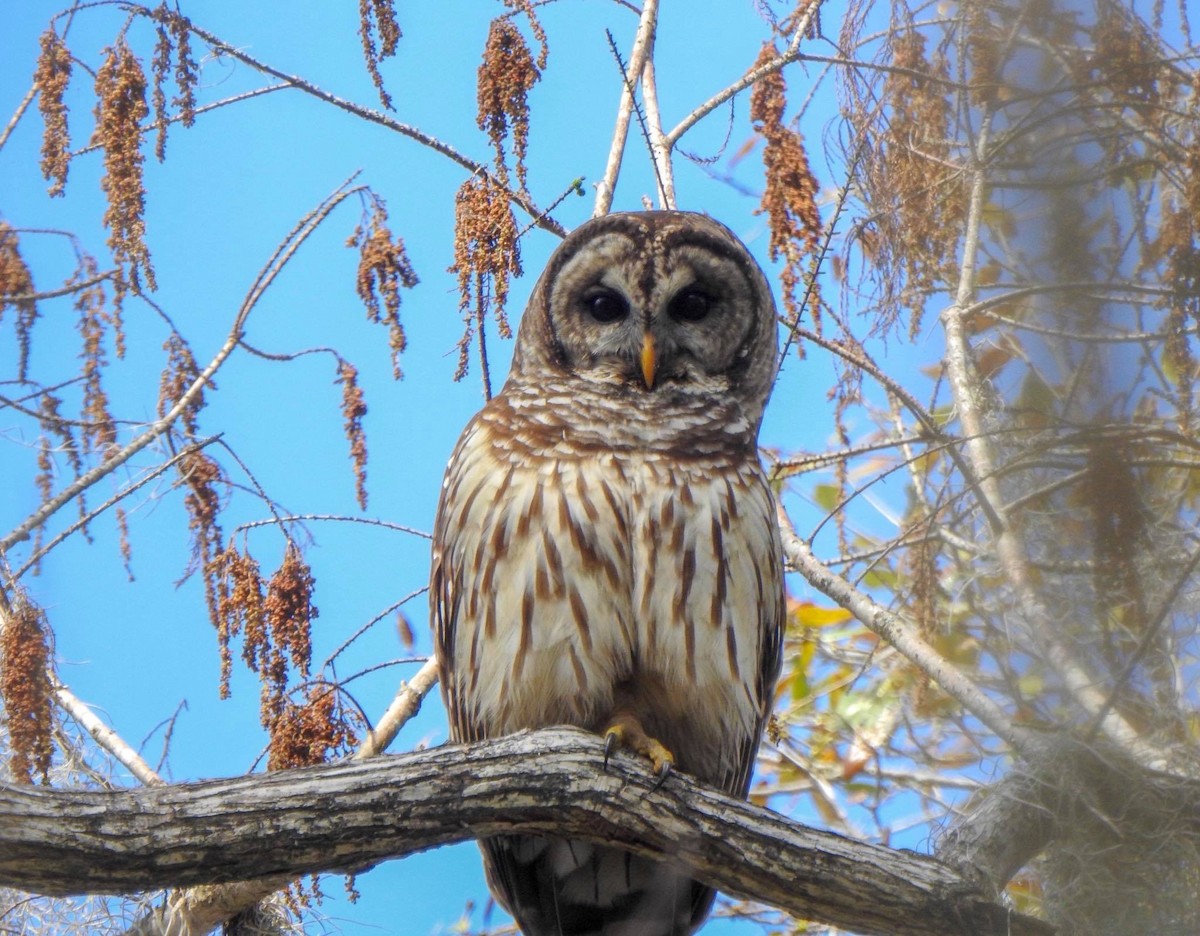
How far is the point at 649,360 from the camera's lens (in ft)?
10.8

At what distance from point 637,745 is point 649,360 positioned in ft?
3.36

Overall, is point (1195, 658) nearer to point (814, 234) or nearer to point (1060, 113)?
point (1060, 113)

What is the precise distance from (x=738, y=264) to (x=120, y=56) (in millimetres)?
1996

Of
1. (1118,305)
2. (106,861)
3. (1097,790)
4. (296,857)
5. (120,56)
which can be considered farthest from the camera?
(120,56)

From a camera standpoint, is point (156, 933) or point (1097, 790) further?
point (156, 933)

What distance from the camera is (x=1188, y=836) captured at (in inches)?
41.4

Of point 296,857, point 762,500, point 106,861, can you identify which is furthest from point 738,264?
point 106,861

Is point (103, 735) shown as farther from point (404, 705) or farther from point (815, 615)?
point (815, 615)

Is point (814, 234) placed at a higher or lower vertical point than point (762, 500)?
higher

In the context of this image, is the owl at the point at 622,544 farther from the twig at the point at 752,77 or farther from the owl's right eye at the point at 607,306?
the twig at the point at 752,77

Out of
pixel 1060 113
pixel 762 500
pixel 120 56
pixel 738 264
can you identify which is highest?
pixel 120 56

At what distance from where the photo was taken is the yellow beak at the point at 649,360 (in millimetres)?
3300

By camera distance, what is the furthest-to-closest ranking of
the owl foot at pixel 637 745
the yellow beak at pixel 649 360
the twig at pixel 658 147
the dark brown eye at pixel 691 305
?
the twig at pixel 658 147
the dark brown eye at pixel 691 305
the yellow beak at pixel 649 360
the owl foot at pixel 637 745

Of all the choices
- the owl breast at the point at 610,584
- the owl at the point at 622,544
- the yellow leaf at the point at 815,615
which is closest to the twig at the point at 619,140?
the owl at the point at 622,544
